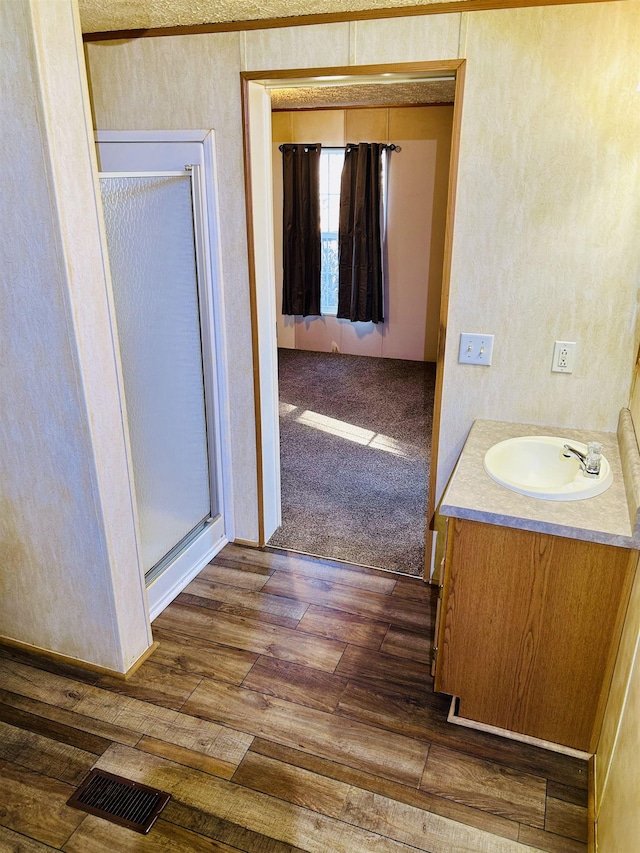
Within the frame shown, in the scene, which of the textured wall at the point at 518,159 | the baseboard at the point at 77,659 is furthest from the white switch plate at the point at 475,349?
the baseboard at the point at 77,659

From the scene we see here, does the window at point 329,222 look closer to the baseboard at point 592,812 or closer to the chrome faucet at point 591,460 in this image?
the chrome faucet at point 591,460

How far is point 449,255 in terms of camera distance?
7.86 feet

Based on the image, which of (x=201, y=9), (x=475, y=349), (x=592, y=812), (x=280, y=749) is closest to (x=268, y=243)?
(x=201, y=9)

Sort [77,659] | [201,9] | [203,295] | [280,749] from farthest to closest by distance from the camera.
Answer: [203,295] → [77,659] → [201,9] → [280,749]

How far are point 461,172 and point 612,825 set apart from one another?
6.75 feet

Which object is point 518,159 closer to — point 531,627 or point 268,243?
point 268,243

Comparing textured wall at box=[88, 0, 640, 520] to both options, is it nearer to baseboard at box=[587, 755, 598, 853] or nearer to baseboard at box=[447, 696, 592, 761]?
baseboard at box=[447, 696, 592, 761]

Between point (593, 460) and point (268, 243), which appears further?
point (268, 243)

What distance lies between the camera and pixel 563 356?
92.7 inches

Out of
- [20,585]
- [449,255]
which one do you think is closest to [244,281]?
[449,255]

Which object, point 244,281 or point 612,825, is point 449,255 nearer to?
point 244,281

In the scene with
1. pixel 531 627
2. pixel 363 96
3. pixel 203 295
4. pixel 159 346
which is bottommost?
pixel 531 627

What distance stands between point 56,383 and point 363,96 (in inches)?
175

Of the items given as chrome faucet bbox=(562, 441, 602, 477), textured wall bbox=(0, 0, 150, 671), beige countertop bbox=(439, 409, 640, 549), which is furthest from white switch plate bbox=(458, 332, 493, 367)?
textured wall bbox=(0, 0, 150, 671)
